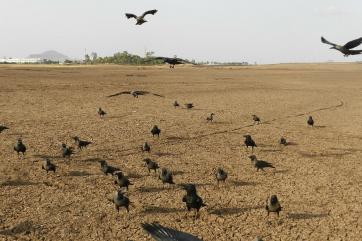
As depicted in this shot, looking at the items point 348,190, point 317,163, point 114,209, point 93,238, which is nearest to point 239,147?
point 317,163

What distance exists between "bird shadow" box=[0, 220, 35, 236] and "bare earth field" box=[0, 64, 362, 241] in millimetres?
22

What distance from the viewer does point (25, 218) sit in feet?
34.8

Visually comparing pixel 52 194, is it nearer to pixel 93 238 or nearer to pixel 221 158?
pixel 93 238

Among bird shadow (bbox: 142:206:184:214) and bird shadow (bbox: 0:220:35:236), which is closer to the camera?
bird shadow (bbox: 0:220:35:236)

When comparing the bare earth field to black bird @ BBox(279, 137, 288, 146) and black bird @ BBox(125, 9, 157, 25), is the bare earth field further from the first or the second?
black bird @ BBox(125, 9, 157, 25)

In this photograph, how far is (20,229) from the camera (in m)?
10.0

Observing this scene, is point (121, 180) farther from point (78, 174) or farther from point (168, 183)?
point (78, 174)

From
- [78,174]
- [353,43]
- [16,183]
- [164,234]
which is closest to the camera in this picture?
[164,234]

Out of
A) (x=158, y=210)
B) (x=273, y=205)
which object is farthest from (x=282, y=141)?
(x=158, y=210)

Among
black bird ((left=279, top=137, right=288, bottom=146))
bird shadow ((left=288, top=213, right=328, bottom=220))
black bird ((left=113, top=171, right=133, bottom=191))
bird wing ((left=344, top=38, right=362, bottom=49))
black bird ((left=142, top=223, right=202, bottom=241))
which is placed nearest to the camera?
black bird ((left=142, top=223, right=202, bottom=241))

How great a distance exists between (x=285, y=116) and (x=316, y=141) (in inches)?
290

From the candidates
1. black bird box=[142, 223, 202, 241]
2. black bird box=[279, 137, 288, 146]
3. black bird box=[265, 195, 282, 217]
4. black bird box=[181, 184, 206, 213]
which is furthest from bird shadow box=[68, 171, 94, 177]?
black bird box=[142, 223, 202, 241]

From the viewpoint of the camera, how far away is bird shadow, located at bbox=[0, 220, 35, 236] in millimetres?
9853

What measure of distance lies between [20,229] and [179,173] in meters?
5.78
